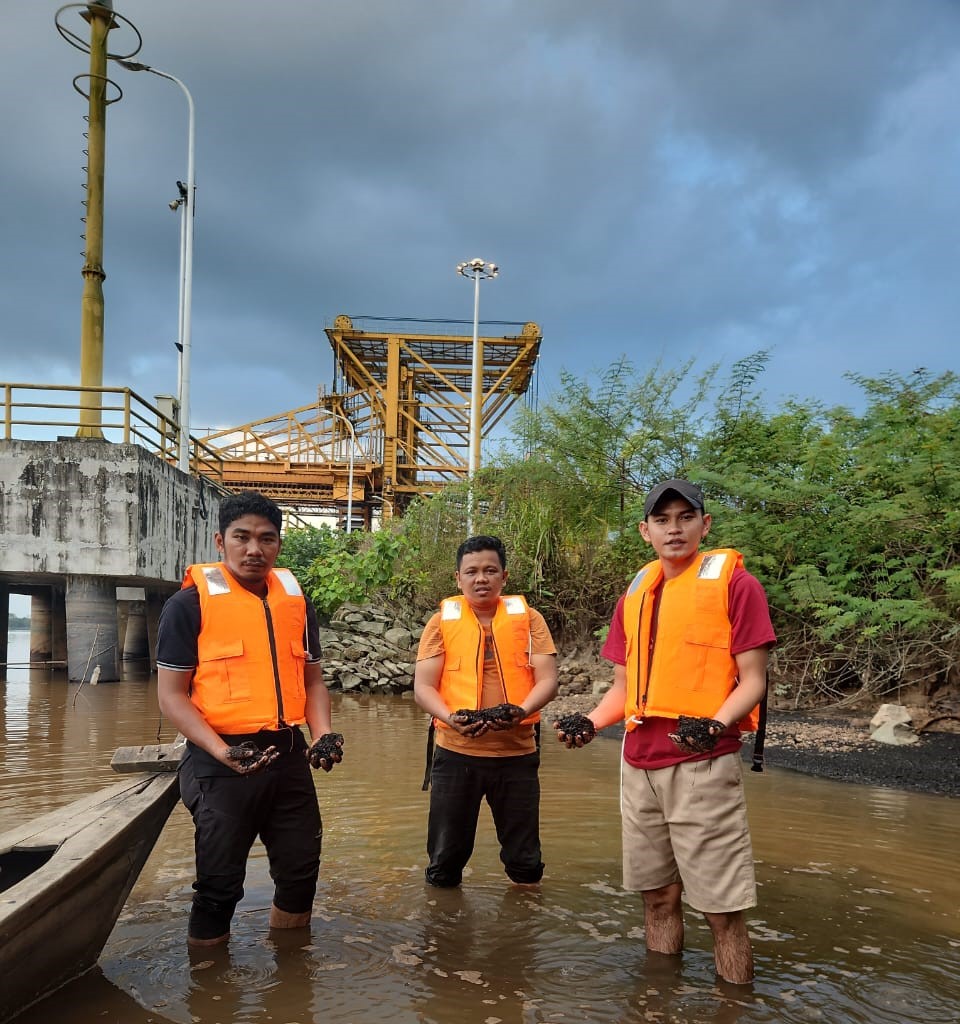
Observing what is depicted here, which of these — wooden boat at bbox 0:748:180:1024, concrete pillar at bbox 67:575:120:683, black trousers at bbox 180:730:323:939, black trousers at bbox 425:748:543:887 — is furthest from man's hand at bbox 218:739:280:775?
concrete pillar at bbox 67:575:120:683

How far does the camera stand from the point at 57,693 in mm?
16484

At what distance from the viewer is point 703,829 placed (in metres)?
3.40

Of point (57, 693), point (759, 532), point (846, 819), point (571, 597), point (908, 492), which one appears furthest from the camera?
point (571, 597)

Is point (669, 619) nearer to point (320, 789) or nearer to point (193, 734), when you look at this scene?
point (193, 734)

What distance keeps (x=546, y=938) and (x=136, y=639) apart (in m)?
22.9

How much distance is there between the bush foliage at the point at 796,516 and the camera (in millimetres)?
10828

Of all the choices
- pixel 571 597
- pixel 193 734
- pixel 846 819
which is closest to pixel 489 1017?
pixel 193 734

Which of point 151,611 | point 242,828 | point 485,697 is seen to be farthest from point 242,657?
point 151,611

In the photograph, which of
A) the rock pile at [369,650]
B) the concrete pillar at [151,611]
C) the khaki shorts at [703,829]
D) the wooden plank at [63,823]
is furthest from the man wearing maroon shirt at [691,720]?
the concrete pillar at [151,611]

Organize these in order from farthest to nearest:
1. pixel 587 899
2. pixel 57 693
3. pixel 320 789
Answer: pixel 57 693, pixel 320 789, pixel 587 899

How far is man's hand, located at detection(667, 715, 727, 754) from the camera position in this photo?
3260 millimetres

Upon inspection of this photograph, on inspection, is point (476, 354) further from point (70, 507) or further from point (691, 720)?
point (691, 720)

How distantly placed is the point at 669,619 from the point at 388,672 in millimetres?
15399

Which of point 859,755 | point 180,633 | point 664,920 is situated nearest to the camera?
point 180,633
